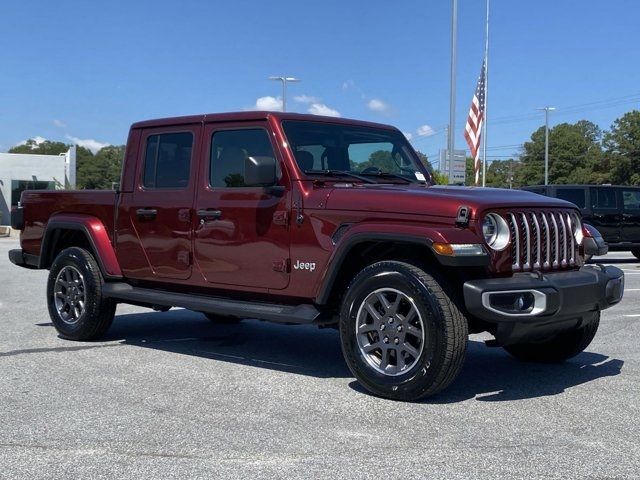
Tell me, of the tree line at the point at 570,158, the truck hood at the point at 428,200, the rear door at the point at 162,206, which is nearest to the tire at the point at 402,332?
the truck hood at the point at 428,200

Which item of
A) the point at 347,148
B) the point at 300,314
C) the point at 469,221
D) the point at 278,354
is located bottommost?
the point at 278,354

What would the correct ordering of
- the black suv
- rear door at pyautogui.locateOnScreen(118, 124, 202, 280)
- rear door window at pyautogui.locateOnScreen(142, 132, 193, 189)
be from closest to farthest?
rear door at pyautogui.locateOnScreen(118, 124, 202, 280) → rear door window at pyautogui.locateOnScreen(142, 132, 193, 189) → the black suv

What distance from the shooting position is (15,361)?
6320 millimetres

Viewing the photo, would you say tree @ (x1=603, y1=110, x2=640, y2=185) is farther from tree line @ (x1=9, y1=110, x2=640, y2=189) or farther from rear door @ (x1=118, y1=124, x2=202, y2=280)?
rear door @ (x1=118, y1=124, x2=202, y2=280)

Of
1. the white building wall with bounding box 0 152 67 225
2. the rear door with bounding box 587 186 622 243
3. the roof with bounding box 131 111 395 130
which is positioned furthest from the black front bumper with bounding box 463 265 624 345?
the white building wall with bounding box 0 152 67 225

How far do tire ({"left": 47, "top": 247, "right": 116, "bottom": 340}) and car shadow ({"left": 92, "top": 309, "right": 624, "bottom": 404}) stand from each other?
0.39 meters

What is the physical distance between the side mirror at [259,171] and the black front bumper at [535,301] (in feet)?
5.73

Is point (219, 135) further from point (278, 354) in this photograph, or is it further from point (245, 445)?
point (245, 445)

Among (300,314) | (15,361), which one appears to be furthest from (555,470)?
(15,361)

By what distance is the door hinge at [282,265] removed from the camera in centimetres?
567

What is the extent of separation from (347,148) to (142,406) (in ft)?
8.82

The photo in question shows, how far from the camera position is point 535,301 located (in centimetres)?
479

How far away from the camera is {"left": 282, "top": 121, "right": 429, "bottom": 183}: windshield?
6.04 meters

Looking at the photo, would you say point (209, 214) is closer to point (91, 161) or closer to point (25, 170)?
point (25, 170)
